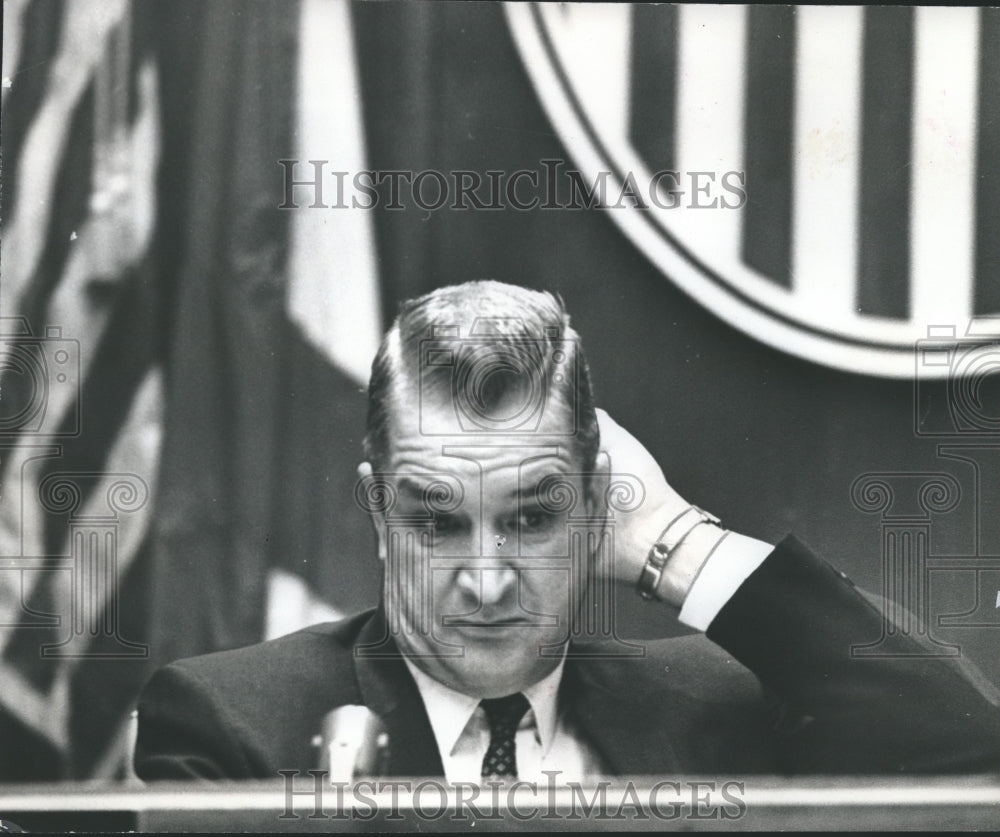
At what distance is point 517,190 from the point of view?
10.9ft

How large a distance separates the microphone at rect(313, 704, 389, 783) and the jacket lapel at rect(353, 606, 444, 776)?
3 centimetres

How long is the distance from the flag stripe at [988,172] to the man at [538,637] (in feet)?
3.10

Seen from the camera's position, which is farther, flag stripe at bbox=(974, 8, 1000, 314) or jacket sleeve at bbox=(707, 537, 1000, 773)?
flag stripe at bbox=(974, 8, 1000, 314)

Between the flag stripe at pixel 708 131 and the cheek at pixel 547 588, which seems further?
the flag stripe at pixel 708 131

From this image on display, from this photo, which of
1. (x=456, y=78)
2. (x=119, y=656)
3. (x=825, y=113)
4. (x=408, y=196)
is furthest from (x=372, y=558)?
(x=825, y=113)

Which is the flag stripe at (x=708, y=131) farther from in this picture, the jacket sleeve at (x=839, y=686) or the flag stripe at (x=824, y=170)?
the jacket sleeve at (x=839, y=686)

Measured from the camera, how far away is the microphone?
3264mm

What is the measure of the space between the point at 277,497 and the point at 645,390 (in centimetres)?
109

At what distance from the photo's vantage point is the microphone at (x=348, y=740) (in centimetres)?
326

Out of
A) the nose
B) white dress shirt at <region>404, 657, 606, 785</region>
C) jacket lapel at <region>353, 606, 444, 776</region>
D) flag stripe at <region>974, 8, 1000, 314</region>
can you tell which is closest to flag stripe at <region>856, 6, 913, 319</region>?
flag stripe at <region>974, 8, 1000, 314</region>

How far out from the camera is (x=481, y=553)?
10.6ft

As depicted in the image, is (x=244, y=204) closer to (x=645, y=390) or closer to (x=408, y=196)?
(x=408, y=196)

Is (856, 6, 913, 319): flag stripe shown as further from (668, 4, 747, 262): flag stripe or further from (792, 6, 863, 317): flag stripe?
(668, 4, 747, 262): flag stripe

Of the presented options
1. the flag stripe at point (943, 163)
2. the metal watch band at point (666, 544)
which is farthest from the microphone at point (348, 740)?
the flag stripe at point (943, 163)
